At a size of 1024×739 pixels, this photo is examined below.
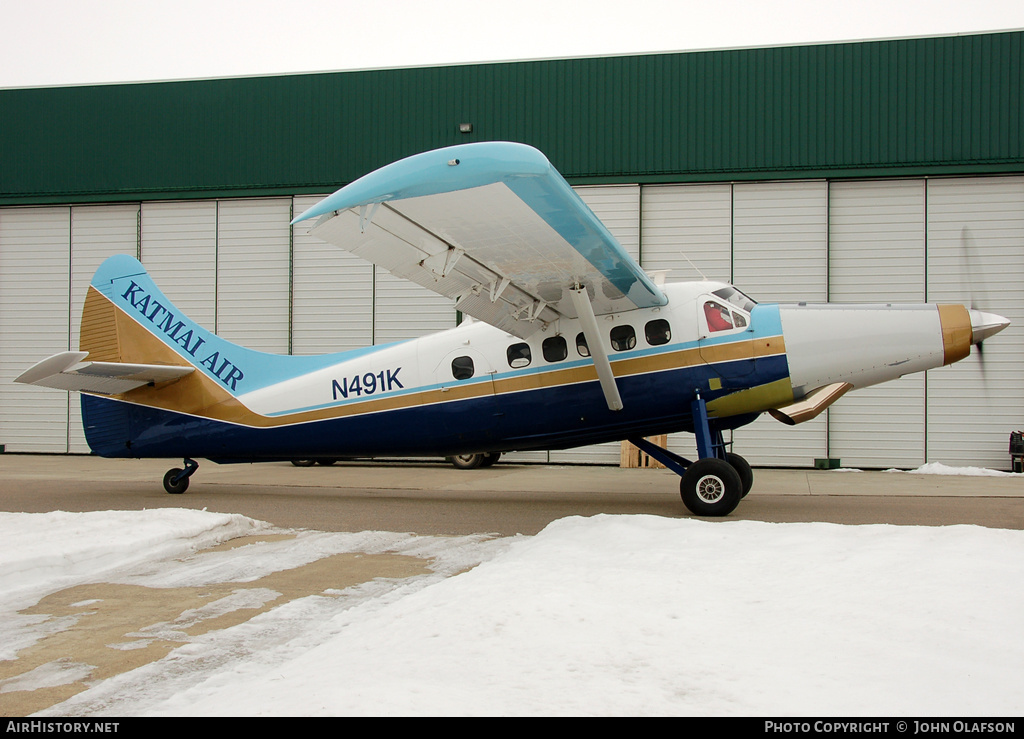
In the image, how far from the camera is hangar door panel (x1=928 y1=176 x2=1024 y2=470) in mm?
17234

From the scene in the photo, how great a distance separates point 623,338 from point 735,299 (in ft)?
4.82

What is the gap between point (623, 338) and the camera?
9.03m

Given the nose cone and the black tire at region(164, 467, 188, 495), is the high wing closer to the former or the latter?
the nose cone

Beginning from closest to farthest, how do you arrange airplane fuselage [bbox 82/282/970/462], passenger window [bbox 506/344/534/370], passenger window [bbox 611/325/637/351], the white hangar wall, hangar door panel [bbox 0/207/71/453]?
airplane fuselage [bbox 82/282/970/462], passenger window [bbox 611/325/637/351], passenger window [bbox 506/344/534/370], the white hangar wall, hangar door panel [bbox 0/207/71/453]

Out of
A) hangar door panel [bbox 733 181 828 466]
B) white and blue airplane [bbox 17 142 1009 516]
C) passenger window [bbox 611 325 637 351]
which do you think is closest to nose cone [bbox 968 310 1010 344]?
white and blue airplane [bbox 17 142 1009 516]

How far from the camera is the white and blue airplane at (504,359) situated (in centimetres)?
680

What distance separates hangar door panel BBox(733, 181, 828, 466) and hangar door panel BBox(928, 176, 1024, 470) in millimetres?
2695

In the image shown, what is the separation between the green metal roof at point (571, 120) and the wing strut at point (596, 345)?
461 inches

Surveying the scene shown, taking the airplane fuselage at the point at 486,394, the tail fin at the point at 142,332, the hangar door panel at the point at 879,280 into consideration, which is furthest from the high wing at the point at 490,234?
the hangar door panel at the point at 879,280

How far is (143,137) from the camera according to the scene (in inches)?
832

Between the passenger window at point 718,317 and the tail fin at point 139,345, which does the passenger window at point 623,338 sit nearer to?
the passenger window at point 718,317

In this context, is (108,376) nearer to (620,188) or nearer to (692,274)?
(620,188)
